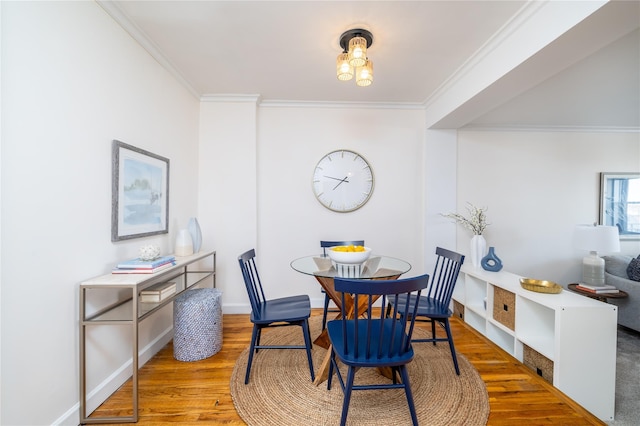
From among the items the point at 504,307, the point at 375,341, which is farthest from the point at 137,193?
the point at 504,307

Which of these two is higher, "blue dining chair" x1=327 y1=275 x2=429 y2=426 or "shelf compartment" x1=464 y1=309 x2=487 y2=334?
"blue dining chair" x1=327 y1=275 x2=429 y2=426

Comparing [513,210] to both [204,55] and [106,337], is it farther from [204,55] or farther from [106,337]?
[106,337]

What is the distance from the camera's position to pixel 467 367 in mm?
2111

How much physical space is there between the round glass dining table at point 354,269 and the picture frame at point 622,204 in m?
3.38

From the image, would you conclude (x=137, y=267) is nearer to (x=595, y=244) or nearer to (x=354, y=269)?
(x=354, y=269)

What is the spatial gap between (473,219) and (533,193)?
1.03 meters

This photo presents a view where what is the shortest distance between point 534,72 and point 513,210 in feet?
6.91

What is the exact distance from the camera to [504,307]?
2404mm

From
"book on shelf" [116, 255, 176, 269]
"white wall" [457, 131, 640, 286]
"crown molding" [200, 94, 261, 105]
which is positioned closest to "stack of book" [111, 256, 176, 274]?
"book on shelf" [116, 255, 176, 269]

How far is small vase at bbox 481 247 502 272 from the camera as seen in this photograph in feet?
9.14

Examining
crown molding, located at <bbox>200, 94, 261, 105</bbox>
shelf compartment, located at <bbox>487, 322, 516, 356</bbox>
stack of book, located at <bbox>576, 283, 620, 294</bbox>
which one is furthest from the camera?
crown molding, located at <bbox>200, 94, 261, 105</bbox>

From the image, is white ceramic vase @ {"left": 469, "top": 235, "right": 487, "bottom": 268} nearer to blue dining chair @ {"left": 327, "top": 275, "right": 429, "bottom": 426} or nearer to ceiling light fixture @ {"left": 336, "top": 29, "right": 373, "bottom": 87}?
blue dining chair @ {"left": 327, "top": 275, "right": 429, "bottom": 426}

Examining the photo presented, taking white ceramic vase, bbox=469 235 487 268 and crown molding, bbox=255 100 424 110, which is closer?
white ceramic vase, bbox=469 235 487 268

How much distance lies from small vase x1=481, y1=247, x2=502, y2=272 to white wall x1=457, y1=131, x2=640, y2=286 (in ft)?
1.98
